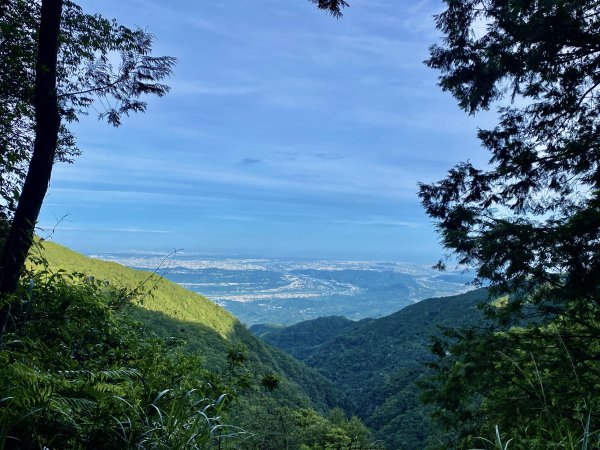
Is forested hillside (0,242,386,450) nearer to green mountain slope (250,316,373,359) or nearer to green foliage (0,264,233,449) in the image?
green foliage (0,264,233,449)

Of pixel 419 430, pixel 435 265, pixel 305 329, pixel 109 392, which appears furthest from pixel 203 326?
pixel 305 329

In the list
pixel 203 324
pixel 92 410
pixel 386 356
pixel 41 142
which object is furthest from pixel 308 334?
pixel 92 410

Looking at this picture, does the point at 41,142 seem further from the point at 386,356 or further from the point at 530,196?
the point at 386,356

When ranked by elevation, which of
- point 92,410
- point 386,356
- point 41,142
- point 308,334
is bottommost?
point 308,334

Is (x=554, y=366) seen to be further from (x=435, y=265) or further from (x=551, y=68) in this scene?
(x=551, y=68)

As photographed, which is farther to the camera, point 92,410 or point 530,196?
point 530,196

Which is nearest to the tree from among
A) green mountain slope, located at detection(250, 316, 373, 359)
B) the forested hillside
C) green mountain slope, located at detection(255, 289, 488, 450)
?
the forested hillside

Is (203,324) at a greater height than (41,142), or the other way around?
(41,142)

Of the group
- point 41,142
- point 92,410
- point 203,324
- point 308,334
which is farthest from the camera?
point 308,334
